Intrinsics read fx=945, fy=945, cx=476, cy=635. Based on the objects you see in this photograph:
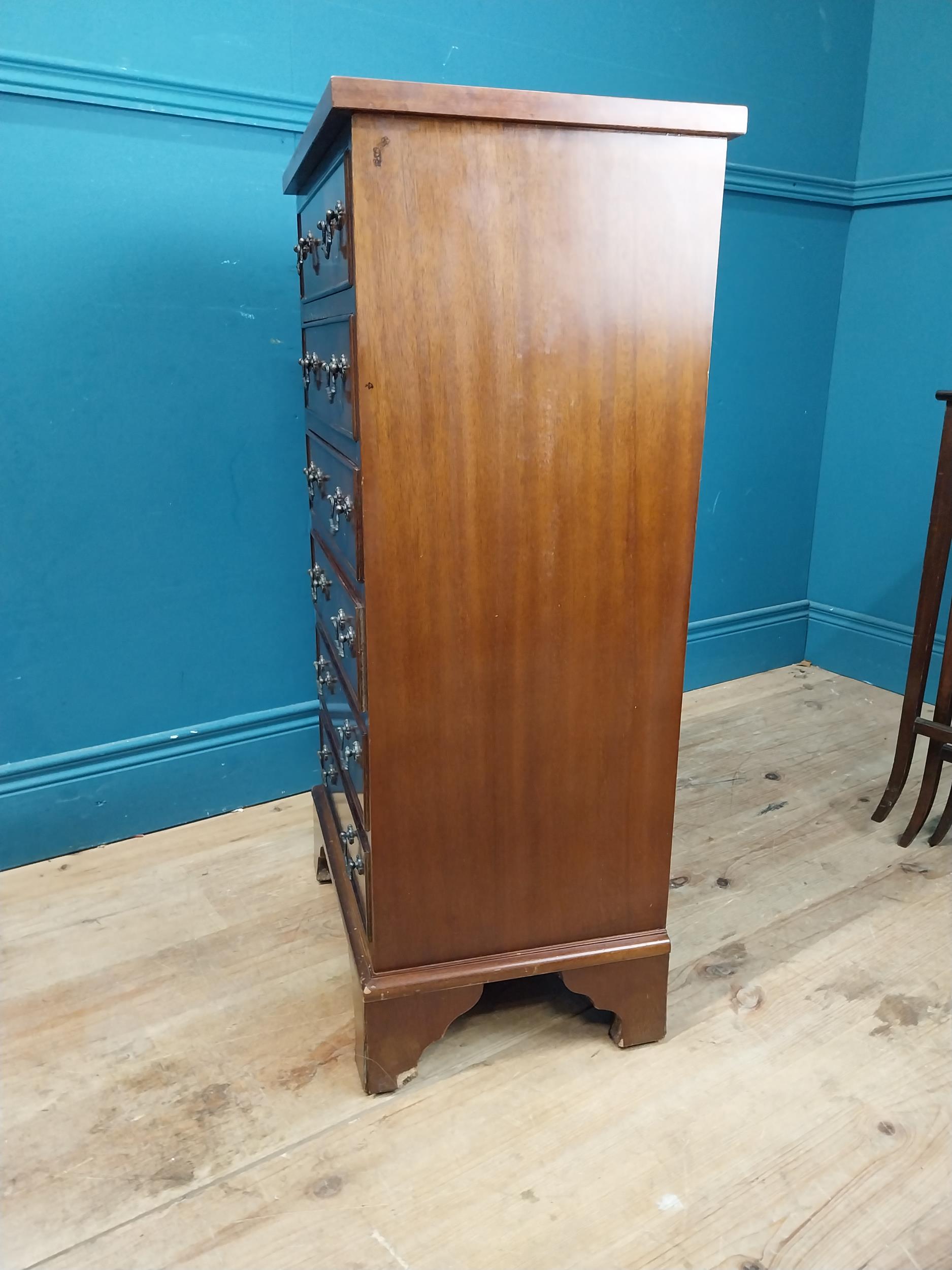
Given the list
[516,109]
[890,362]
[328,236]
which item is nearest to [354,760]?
[328,236]

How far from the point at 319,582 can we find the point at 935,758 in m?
1.50

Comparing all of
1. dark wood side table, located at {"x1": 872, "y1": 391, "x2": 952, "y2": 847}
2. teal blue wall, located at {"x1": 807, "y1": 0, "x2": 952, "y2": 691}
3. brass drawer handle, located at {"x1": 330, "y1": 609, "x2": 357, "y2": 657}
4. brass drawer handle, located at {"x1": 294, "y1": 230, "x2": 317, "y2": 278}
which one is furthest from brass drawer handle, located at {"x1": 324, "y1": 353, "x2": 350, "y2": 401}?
teal blue wall, located at {"x1": 807, "y1": 0, "x2": 952, "y2": 691}

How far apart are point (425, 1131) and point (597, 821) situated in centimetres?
53

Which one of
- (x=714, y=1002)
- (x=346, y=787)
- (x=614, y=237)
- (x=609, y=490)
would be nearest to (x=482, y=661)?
(x=609, y=490)

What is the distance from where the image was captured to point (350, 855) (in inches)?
65.7

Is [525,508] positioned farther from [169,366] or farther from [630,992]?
[169,366]

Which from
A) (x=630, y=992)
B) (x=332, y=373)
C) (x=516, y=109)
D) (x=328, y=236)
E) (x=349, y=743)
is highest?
(x=516, y=109)

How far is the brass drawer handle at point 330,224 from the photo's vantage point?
125cm

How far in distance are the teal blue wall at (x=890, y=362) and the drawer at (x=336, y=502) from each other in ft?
7.07

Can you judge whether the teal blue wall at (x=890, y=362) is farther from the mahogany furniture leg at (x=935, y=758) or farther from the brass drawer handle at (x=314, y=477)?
the brass drawer handle at (x=314, y=477)

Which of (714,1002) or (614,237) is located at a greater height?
(614,237)

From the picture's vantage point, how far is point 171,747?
2242 millimetres

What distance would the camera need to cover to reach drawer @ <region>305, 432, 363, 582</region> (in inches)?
50.8

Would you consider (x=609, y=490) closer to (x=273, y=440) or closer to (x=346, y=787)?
(x=346, y=787)
